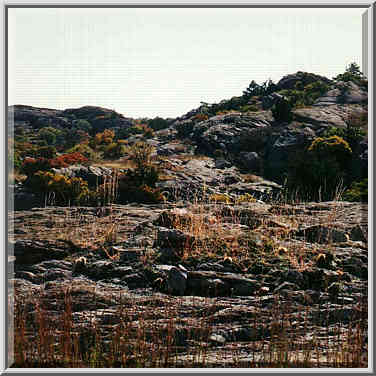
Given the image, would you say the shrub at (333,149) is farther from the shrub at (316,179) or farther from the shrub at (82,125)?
the shrub at (82,125)

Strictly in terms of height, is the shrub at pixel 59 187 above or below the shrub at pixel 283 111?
below

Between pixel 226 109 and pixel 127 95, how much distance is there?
44.1 ft

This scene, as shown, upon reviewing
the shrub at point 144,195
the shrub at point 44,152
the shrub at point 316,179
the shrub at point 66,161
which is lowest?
the shrub at point 144,195

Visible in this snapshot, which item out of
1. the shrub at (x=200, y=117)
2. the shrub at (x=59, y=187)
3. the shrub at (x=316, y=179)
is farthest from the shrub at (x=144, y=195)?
the shrub at (x=200, y=117)

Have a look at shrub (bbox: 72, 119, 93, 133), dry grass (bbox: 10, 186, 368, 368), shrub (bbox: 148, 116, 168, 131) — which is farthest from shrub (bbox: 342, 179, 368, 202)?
shrub (bbox: 72, 119, 93, 133)

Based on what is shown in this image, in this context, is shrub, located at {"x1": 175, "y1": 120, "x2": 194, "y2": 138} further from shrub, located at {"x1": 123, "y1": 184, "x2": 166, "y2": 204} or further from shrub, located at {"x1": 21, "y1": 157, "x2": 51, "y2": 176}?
shrub, located at {"x1": 123, "y1": 184, "x2": 166, "y2": 204}

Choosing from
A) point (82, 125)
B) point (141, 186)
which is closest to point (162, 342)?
point (141, 186)

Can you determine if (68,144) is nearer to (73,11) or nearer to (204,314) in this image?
(73,11)

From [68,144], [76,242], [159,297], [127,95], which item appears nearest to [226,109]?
[68,144]

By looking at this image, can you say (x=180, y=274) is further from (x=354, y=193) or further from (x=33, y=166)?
(x=33, y=166)

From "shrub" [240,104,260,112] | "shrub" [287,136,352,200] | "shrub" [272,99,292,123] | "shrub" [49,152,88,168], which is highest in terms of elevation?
"shrub" [240,104,260,112]

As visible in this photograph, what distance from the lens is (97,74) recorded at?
6910 mm

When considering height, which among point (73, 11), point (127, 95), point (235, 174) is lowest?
point (235, 174)

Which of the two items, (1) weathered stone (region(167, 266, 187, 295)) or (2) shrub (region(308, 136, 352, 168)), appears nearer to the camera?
(1) weathered stone (region(167, 266, 187, 295))
